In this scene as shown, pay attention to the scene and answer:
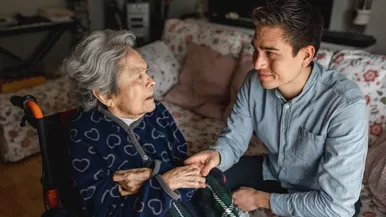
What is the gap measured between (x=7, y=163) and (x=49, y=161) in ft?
5.17

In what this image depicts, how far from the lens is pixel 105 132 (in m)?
1.29

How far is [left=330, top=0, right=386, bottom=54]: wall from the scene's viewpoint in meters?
2.73

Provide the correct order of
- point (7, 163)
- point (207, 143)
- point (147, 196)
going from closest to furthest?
1. point (147, 196)
2. point (207, 143)
3. point (7, 163)

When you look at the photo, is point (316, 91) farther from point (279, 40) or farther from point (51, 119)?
point (51, 119)

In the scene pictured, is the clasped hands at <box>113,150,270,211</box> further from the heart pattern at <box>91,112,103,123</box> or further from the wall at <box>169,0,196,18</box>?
the wall at <box>169,0,196,18</box>

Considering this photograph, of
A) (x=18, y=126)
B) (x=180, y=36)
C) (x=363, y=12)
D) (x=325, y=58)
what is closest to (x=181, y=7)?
(x=180, y=36)

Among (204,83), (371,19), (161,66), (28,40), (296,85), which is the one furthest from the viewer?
(28,40)

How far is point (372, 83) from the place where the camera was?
72.3 inches

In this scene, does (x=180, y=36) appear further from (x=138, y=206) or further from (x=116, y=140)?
(x=138, y=206)

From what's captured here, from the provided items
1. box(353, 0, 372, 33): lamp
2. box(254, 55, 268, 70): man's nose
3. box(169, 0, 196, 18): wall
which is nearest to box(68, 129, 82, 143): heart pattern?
box(254, 55, 268, 70): man's nose

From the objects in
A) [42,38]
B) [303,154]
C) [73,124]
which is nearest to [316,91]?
[303,154]

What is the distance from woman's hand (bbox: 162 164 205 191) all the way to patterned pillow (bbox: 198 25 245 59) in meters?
1.32

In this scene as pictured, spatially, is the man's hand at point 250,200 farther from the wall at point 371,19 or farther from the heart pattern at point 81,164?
the wall at point 371,19

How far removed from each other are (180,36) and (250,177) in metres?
1.48
